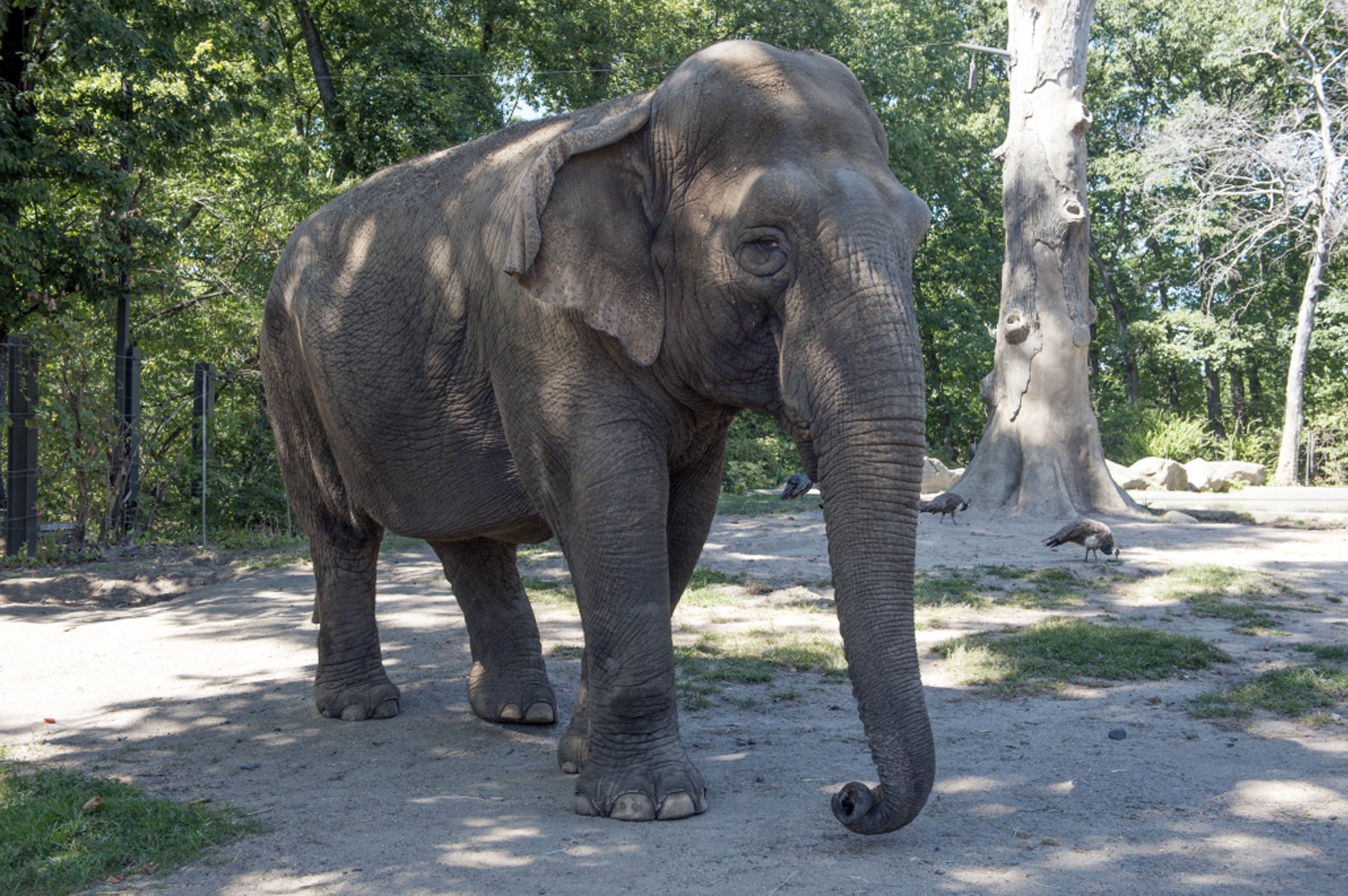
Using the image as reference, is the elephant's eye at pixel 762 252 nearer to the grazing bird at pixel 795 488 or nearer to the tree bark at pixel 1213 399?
the grazing bird at pixel 795 488

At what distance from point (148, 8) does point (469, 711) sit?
10334mm

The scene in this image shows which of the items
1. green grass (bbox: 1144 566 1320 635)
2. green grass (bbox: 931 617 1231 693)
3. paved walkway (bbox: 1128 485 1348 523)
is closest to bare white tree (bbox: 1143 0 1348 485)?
paved walkway (bbox: 1128 485 1348 523)

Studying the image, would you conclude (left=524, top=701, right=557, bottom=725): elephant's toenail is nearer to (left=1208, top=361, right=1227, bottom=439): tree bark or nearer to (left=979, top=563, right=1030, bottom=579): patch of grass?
(left=979, top=563, right=1030, bottom=579): patch of grass

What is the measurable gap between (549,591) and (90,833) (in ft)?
18.3

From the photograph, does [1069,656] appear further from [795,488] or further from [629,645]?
[795,488]

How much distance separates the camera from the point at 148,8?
1317 centimetres

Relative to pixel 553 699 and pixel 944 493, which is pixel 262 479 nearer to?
pixel 944 493

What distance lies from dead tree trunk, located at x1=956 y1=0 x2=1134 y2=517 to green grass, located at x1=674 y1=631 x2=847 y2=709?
7.88 meters

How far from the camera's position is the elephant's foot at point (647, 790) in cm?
430

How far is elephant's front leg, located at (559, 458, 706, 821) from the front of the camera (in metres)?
4.29

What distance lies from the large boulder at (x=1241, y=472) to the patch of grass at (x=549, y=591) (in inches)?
754

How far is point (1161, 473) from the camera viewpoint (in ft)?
78.6

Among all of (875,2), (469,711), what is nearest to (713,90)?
(469,711)

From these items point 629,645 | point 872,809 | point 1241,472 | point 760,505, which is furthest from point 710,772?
point 1241,472
